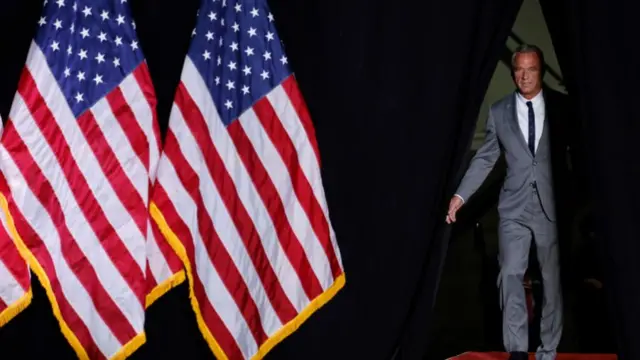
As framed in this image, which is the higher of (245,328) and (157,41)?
(157,41)

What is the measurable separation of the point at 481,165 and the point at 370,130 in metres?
0.59

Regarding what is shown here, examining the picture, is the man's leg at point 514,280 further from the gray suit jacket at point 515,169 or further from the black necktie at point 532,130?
the black necktie at point 532,130

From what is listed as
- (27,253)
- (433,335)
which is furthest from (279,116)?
(433,335)

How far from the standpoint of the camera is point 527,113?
206 inches

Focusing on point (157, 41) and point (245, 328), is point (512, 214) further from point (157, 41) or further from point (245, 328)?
point (157, 41)

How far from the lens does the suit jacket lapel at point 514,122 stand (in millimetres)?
5215

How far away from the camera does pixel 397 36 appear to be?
5.29 meters

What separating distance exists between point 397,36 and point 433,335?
248 cm

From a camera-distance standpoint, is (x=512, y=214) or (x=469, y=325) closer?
(x=512, y=214)

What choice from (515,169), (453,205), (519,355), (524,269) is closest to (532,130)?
(515,169)

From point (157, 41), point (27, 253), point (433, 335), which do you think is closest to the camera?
point (27, 253)

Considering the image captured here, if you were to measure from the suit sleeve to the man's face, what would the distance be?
244mm

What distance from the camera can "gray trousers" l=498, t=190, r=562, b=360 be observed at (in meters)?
5.19

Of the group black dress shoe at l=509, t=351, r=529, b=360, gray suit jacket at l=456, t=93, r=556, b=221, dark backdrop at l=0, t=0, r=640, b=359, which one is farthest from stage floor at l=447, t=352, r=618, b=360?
gray suit jacket at l=456, t=93, r=556, b=221
